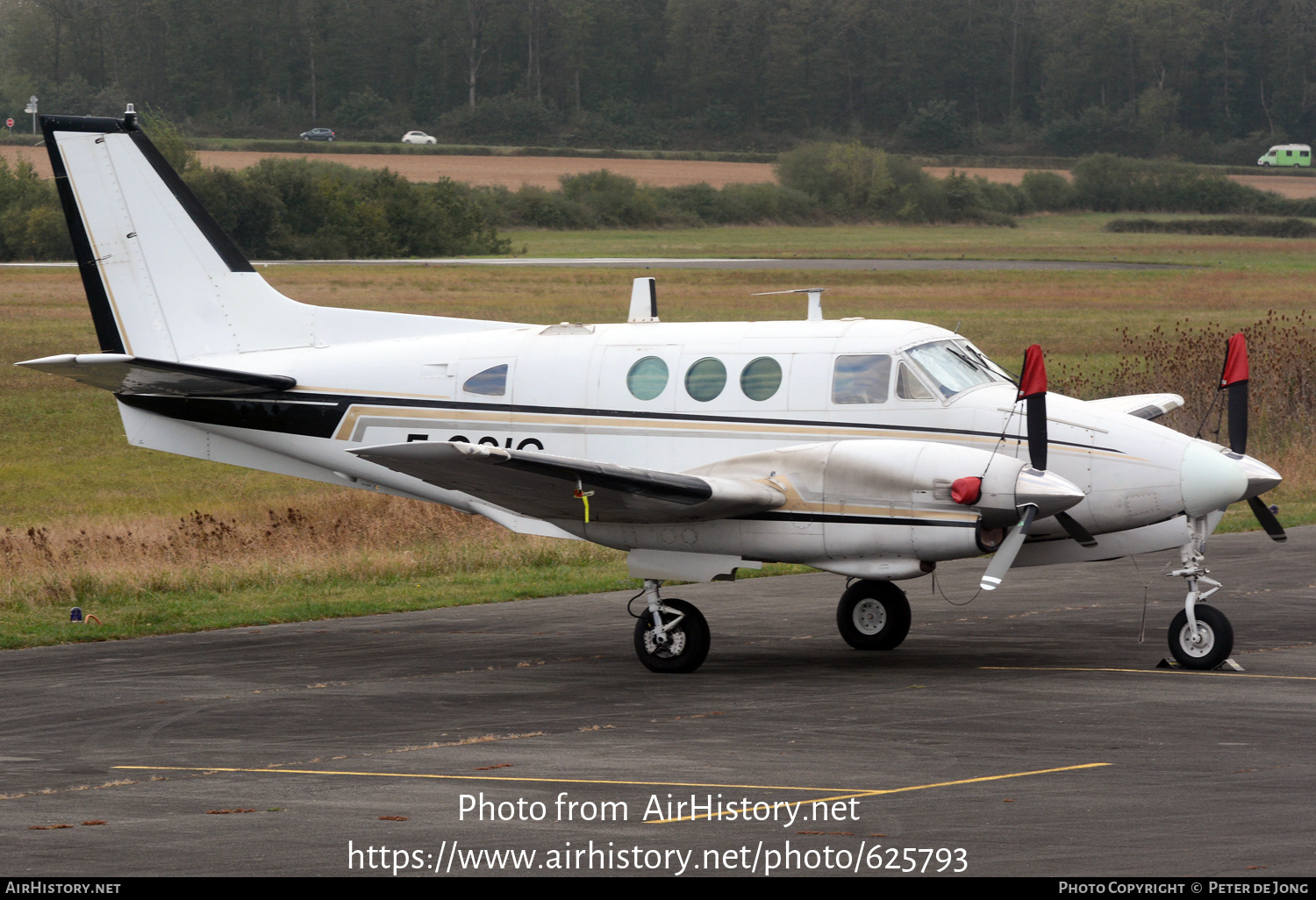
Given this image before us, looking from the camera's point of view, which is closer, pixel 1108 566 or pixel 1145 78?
pixel 1108 566

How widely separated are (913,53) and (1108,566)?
137556 mm

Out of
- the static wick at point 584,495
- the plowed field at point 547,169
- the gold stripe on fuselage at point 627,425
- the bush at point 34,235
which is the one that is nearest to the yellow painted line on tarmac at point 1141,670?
the gold stripe on fuselage at point 627,425

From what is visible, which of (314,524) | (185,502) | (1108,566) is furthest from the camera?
(185,502)

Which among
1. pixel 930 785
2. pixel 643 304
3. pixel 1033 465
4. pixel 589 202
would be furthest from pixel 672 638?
pixel 589 202

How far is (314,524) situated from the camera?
25422mm

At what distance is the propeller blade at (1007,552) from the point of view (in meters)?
12.9

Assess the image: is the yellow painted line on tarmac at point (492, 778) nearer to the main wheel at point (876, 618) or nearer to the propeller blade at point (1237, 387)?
the main wheel at point (876, 618)

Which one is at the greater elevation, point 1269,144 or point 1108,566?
point 1269,144

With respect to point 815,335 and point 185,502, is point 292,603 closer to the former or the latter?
point 815,335

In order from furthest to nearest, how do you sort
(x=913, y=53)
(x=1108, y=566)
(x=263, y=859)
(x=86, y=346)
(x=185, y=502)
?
(x=913, y=53) < (x=86, y=346) < (x=185, y=502) < (x=1108, y=566) < (x=263, y=859)

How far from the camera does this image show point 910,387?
14.0m

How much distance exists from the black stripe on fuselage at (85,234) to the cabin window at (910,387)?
8.88 meters

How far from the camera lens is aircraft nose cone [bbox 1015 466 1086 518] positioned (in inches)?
506
